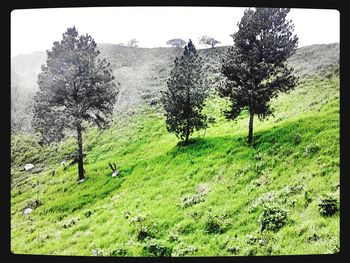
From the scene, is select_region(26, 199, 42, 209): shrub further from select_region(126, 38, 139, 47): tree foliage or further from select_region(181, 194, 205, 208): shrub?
select_region(126, 38, 139, 47): tree foliage

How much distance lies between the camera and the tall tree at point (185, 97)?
1366cm

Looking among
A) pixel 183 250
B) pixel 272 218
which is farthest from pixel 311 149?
pixel 183 250

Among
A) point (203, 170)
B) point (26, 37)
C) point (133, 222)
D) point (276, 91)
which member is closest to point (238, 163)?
point (203, 170)

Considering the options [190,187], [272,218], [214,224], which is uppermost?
[190,187]

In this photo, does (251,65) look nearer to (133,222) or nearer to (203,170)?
(203,170)

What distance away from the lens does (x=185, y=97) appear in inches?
559

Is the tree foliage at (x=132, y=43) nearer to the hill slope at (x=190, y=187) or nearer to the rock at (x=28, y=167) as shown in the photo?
the hill slope at (x=190, y=187)

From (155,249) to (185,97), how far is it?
4.94 metres

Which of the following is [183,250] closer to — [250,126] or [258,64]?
[250,126]

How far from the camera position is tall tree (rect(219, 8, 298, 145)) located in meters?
13.4

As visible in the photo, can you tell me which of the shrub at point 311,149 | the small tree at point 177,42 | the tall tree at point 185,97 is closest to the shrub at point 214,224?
the tall tree at point 185,97

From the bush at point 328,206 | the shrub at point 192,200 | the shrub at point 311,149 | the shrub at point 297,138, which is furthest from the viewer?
the shrub at point 297,138

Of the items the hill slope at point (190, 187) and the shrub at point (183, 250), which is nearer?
the shrub at point (183, 250)

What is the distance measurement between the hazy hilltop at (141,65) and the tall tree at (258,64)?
1.37ft
